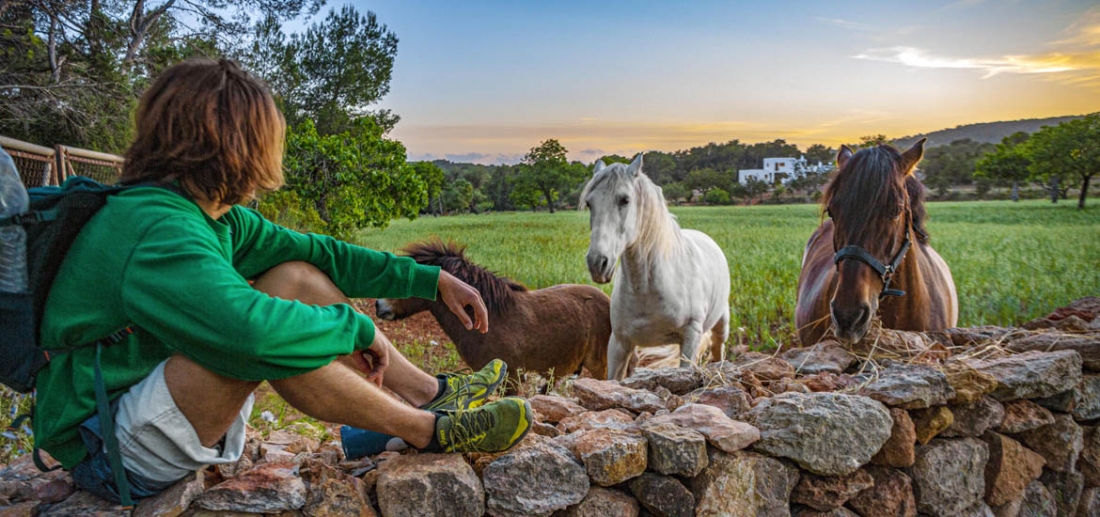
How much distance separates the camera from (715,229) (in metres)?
11.8

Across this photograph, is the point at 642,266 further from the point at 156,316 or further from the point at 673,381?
the point at 156,316

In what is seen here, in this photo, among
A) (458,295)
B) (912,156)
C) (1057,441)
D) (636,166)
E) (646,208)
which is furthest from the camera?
(646,208)

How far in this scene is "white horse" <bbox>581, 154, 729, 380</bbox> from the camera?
3883 millimetres

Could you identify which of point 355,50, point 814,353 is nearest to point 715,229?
point 355,50

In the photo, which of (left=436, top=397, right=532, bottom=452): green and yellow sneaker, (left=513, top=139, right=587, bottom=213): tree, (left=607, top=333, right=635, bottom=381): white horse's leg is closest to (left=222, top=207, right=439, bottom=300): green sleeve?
(left=436, top=397, right=532, bottom=452): green and yellow sneaker

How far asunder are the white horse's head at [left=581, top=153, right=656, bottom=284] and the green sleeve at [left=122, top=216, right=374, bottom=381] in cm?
253

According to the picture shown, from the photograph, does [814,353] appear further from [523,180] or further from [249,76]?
[523,180]

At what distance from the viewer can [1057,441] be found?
265 cm

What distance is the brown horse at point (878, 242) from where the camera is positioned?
2799mm

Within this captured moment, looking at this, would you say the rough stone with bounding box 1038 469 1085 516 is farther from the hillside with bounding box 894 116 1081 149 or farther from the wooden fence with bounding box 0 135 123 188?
the wooden fence with bounding box 0 135 123 188

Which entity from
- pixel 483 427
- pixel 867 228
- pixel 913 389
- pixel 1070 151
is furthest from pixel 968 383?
pixel 1070 151

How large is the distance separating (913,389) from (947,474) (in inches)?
16.4

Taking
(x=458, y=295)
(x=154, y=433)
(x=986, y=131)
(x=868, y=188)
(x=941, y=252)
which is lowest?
(x=941, y=252)

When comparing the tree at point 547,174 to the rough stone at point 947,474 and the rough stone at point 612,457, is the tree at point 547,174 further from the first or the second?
the rough stone at point 612,457
